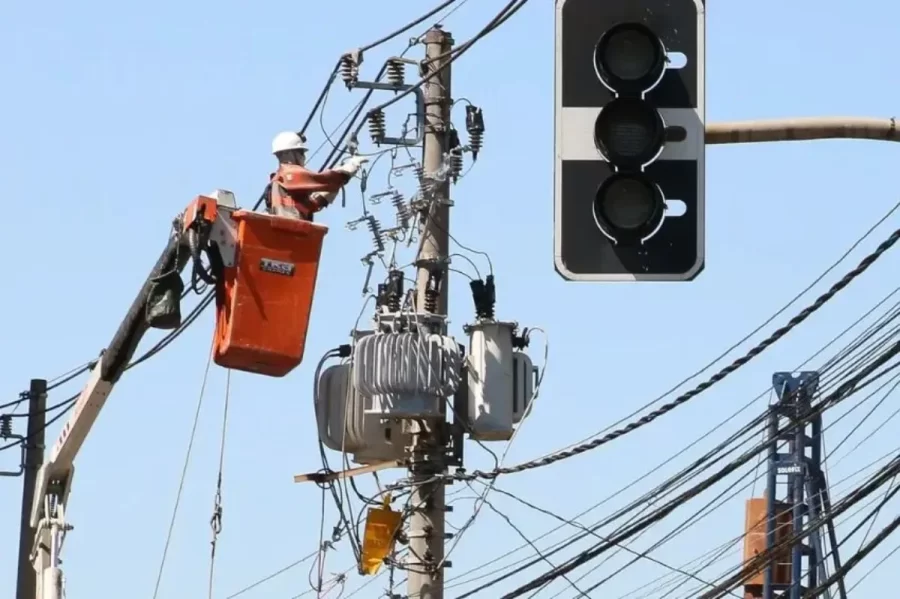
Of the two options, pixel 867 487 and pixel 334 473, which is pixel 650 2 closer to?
pixel 867 487

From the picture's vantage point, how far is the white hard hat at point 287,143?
13.4m

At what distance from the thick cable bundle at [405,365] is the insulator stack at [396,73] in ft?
6.97

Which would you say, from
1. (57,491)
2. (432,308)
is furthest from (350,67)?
(57,491)

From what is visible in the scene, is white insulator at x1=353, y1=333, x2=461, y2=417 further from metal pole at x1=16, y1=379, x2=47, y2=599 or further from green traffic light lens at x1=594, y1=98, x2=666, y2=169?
metal pole at x1=16, y1=379, x2=47, y2=599

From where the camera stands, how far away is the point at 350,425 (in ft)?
60.4

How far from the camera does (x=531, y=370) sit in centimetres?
1794

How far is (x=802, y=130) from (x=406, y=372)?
31.6ft

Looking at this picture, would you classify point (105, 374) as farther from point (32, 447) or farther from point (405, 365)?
point (32, 447)

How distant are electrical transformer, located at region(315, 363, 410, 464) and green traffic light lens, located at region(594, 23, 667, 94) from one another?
34.1 ft

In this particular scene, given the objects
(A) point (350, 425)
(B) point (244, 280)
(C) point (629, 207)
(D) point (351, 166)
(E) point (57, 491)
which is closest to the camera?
(C) point (629, 207)

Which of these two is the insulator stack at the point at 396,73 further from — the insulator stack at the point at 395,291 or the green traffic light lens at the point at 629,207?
the green traffic light lens at the point at 629,207

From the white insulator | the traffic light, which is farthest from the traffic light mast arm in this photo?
the white insulator

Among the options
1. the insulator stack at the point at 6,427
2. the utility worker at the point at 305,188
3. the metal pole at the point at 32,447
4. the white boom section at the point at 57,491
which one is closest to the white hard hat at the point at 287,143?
the utility worker at the point at 305,188

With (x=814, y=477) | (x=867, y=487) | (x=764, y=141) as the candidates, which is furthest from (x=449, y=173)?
(x=814, y=477)
